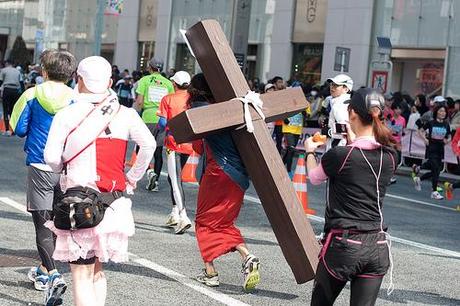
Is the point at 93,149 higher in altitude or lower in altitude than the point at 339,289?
higher

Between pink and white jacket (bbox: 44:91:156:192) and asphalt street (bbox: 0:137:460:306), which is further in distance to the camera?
asphalt street (bbox: 0:137:460:306)

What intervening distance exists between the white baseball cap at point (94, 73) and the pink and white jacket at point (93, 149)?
0.05 m

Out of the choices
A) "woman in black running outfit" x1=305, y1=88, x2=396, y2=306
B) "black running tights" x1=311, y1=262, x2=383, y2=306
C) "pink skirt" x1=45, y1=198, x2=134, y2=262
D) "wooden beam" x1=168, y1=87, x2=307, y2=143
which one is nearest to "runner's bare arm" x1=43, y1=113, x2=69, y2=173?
"pink skirt" x1=45, y1=198, x2=134, y2=262

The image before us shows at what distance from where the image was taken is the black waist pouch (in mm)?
5199

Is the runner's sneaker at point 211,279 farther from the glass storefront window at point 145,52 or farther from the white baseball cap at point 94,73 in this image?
the glass storefront window at point 145,52

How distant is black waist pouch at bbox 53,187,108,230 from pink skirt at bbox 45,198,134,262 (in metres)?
0.05

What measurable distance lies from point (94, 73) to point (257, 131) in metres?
1.81

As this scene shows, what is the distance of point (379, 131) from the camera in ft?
16.8

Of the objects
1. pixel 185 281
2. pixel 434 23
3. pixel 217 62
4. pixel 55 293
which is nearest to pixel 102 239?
pixel 55 293

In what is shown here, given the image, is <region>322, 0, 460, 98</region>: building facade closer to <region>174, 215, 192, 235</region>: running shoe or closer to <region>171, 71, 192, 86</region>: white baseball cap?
<region>171, 71, 192, 86</region>: white baseball cap

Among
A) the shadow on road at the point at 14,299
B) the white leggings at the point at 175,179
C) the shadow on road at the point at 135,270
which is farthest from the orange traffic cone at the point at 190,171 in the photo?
the shadow on road at the point at 14,299

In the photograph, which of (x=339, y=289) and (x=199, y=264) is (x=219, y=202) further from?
(x=339, y=289)

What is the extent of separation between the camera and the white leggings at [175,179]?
10133mm

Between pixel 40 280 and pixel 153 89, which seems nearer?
pixel 40 280
